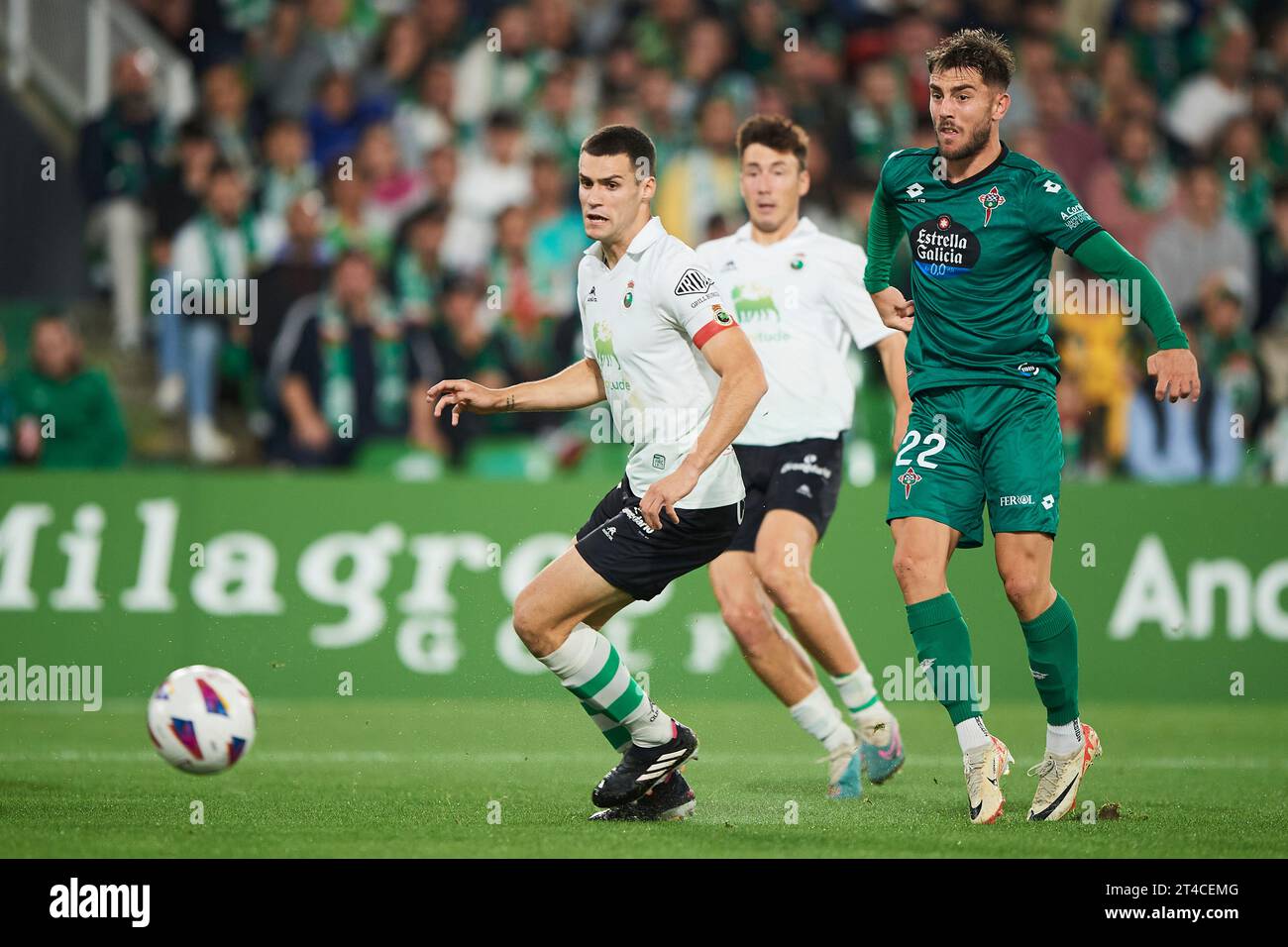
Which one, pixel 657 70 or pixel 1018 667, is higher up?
pixel 657 70

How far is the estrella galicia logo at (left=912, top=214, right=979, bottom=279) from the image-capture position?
294 inches

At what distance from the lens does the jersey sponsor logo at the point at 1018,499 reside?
735 cm

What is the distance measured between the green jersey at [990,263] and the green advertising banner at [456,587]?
443cm

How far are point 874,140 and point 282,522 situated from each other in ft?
20.6

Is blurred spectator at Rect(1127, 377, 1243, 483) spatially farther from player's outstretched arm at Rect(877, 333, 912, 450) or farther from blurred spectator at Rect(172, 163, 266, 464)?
blurred spectator at Rect(172, 163, 266, 464)

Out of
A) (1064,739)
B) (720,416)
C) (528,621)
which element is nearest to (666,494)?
(720,416)

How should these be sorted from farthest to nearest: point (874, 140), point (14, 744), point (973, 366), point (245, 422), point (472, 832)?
point (874, 140), point (245, 422), point (14, 744), point (973, 366), point (472, 832)

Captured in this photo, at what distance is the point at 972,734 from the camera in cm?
739

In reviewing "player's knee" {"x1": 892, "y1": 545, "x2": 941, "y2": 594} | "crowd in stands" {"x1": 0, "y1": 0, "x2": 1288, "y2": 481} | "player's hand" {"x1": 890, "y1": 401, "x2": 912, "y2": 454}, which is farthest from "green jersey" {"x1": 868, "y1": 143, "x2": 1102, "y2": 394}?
"crowd in stands" {"x1": 0, "y1": 0, "x2": 1288, "y2": 481}

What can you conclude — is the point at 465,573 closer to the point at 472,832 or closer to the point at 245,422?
the point at 245,422

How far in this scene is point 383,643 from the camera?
12008mm

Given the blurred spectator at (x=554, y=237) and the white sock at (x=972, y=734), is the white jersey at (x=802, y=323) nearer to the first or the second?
the white sock at (x=972, y=734)

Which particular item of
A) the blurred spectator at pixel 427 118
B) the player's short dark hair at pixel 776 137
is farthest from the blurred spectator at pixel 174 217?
the player's short dark hair at pixel 776 137

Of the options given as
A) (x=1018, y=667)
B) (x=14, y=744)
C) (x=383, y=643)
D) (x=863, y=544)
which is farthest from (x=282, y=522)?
(x=1018, y=667)
